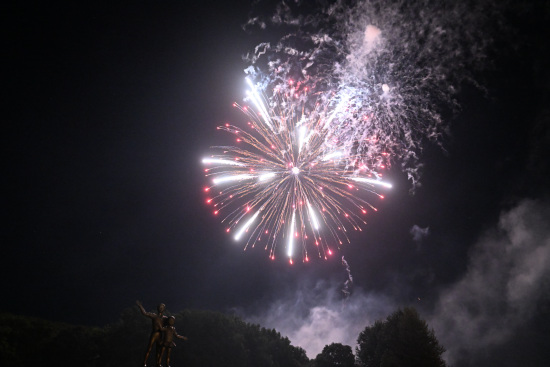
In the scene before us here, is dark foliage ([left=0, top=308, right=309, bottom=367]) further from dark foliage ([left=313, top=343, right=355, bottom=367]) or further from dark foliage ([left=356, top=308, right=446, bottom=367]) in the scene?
dark foliage ([left=356, top=308, right=446, bottom=367])

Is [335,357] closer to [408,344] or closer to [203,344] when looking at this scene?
[408,344]

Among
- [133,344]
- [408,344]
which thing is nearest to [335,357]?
[408,344]

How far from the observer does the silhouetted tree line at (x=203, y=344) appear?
19.9m

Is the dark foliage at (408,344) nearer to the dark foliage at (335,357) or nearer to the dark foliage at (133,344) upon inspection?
→ the dark foliage at (335,357)

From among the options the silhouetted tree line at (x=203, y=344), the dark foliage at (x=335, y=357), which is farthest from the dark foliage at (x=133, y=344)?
the dark foliage at (x=335, y=357)

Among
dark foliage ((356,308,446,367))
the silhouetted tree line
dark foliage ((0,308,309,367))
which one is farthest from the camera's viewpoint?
dark foliage ((356,308,446,367))

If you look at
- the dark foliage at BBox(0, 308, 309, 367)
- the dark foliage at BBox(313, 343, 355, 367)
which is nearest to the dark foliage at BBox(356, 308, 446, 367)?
the dark foliage at BBox(313, 343, 355, 367)

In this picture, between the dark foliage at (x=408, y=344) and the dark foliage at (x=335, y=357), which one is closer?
the dark foliage at (x=408, y=344)

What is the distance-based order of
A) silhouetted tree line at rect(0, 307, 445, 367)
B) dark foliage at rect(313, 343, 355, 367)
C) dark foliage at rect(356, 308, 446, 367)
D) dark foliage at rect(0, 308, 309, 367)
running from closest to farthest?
1. dark foliage at rect(0, 308, 309, 367)
2. silhouetted tree line at rect(0, 307, 445, 367)
3. dark foliage at rect(356, 308, 446, 367)
4. dark foliage at rect(313, 343, 355, 367)

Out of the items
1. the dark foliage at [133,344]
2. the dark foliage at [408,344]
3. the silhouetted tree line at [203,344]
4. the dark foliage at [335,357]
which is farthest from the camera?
the dark foliage at [335,357]

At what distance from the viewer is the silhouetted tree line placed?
19.9 m

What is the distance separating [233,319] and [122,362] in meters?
11.9

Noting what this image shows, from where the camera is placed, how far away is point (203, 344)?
26984 mm

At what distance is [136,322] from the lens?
84.5 feet
